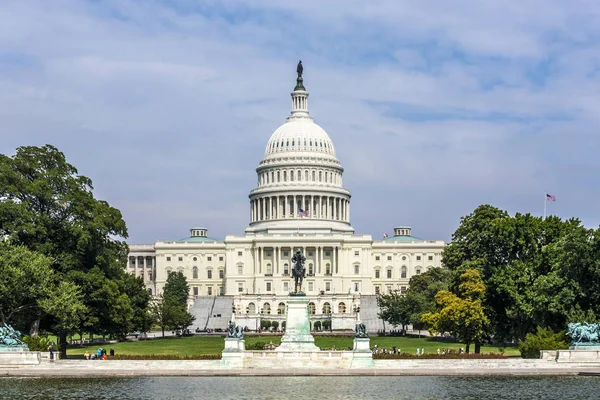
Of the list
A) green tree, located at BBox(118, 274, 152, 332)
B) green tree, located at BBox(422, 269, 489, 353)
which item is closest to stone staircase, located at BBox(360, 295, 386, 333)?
green tree, located at BBox(118, 274, 152, 332)

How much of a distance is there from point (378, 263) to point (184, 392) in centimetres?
14772

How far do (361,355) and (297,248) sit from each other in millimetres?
126270

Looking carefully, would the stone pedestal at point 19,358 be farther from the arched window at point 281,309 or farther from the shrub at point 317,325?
the arched window at point 281,309

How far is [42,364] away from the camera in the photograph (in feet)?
193

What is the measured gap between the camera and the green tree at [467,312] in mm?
76875

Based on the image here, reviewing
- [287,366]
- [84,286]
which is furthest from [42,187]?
[287,366]

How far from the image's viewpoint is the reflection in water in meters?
45.4

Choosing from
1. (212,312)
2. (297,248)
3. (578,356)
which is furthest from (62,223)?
(297,248)

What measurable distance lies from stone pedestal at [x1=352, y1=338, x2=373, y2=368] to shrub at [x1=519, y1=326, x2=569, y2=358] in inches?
404

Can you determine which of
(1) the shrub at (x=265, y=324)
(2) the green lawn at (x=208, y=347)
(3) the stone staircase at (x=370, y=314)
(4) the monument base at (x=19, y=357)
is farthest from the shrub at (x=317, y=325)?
(4) the monument base at (x=19, y=357)

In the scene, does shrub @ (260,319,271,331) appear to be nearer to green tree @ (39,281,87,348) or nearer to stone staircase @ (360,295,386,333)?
stone staircase @ (360,295,386,333)

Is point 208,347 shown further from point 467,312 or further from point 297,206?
point 297,206

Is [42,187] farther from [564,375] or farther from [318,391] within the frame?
[564,375]

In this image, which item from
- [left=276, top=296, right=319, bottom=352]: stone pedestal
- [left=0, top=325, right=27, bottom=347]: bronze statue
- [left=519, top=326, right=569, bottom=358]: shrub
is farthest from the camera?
[left=519, top=326, right=569, bottom=358]: shrub
